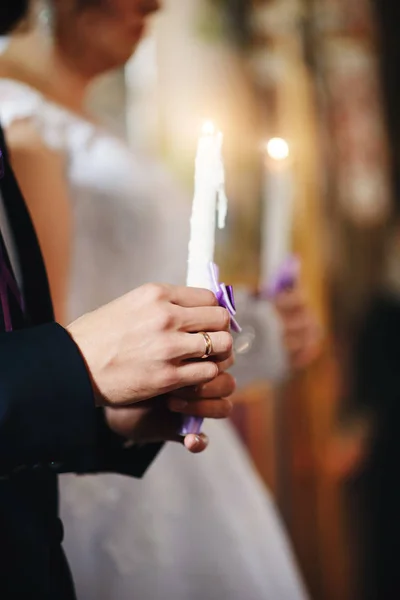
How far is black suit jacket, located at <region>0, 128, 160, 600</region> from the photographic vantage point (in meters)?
0.36

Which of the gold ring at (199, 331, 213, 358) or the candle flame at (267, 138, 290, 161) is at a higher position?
the candle flame at (267, 138, 290, 161)

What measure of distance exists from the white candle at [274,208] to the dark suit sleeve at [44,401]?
2.03 ft

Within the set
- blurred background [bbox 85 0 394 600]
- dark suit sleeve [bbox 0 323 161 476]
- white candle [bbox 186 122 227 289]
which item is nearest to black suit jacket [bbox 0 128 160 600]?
dark suit sleeve [bbox 0 323 161 476]

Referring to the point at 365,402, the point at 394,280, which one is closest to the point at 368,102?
the point at 394,280

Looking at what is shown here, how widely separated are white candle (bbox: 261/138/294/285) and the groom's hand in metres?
0.48

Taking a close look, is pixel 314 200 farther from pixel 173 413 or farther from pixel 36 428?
pixel 36 428

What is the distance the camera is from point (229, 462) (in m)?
0.83

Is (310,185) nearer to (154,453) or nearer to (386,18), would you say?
(386,18)

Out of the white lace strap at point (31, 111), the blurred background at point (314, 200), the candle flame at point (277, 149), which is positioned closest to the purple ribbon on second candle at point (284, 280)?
the blurred background at point (314, 200)

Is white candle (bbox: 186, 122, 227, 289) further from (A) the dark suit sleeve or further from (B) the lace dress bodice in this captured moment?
(B) the lace dress bodice

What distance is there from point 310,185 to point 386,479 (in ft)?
2.10

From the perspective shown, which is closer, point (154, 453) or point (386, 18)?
point (154, 453)

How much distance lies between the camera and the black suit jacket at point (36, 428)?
0.36 m

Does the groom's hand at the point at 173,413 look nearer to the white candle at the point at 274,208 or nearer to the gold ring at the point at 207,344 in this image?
the gold ring at the point at 207,344
